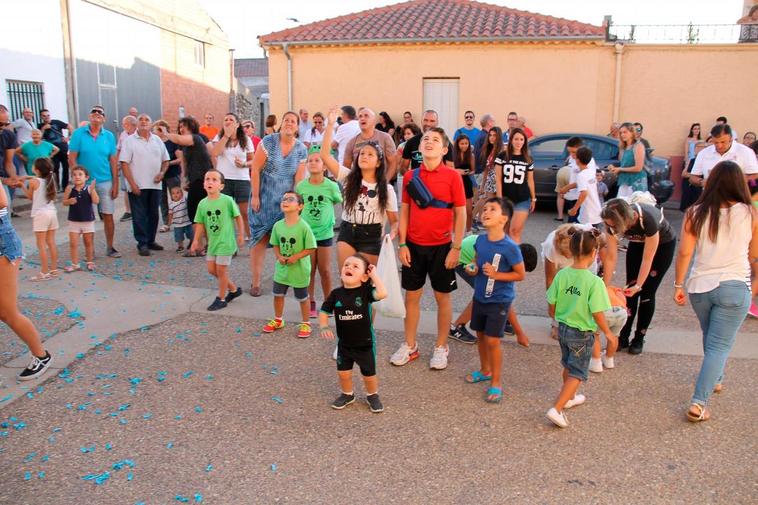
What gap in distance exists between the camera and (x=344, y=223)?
536 cm

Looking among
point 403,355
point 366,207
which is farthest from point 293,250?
point 403,355

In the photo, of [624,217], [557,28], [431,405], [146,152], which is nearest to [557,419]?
[431,405]

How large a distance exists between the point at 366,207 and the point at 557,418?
2162mm

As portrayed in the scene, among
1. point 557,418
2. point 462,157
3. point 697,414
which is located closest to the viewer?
point 557,418

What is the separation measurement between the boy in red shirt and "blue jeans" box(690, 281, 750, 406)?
67.7 inches

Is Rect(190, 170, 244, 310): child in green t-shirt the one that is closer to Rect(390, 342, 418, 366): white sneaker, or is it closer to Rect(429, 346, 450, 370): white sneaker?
Rect(390, 342, 418, 366): white sneaker

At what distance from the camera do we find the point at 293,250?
222 inches

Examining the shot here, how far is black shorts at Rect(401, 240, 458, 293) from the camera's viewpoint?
492 centimetres

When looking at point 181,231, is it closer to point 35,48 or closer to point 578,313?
point 578,313

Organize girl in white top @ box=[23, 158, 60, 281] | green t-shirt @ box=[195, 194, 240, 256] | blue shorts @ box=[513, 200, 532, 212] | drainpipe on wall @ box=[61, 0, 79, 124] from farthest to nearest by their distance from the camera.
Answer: drainpipe on wall @ box=[61, 0, 79, 124], girl in white top @ box=[23, 158, 60, 281], blue shorts @ box=[513, 200, 532, 212], green t-shirt @ box=[195, 194, 240, 256]

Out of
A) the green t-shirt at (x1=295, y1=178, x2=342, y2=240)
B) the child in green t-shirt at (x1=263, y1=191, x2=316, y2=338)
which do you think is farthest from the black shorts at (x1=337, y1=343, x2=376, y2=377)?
the green t-shirt at (x1=295, y1=178, x2=342, y2=240)

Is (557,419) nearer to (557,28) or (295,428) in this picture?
(295,428)

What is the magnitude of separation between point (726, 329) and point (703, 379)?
0.35 meters

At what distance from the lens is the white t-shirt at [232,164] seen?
27.3ft
